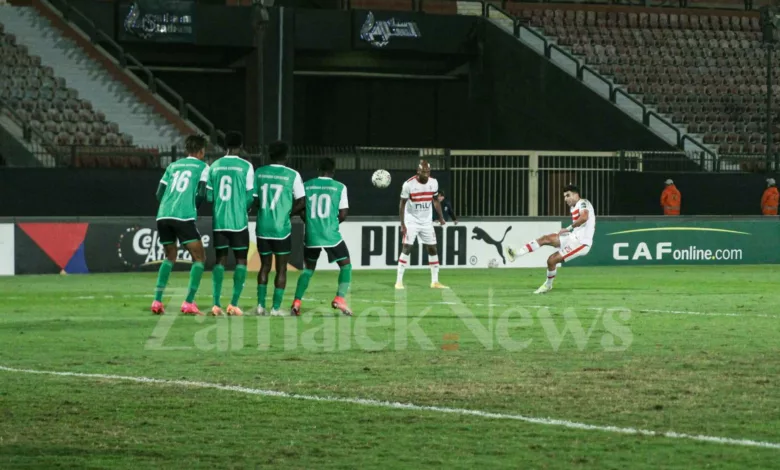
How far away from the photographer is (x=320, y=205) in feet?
55.2

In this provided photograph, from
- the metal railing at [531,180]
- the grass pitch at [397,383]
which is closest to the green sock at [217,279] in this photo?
the grass pitch at [397,383]

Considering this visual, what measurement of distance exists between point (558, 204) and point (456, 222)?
22.0 feet

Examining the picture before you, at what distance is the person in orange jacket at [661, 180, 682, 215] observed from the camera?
3491 cm

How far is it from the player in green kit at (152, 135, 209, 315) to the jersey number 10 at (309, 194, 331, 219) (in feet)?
4.18

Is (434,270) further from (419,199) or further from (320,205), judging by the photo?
(320,205)

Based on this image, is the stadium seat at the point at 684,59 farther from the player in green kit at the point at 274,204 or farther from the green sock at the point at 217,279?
the green sock at the point at 217,279

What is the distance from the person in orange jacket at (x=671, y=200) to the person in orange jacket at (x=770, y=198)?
2.16m

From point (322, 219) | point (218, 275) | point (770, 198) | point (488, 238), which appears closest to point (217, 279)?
point (218, 275)

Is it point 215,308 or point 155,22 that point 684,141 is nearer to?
point 155,22

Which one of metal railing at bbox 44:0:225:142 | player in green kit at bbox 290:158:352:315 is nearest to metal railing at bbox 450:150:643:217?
metal railing at bbox 44:0:225:142

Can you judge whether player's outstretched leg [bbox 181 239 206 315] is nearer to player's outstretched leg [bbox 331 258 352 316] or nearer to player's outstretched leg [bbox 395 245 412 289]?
player's outstretched leg [bbox 331 258 352 316]

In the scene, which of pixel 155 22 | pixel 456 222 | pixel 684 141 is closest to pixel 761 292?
pixel 456 222

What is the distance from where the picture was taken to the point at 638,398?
10031 millimetres

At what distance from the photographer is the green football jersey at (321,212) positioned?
1677 cm
